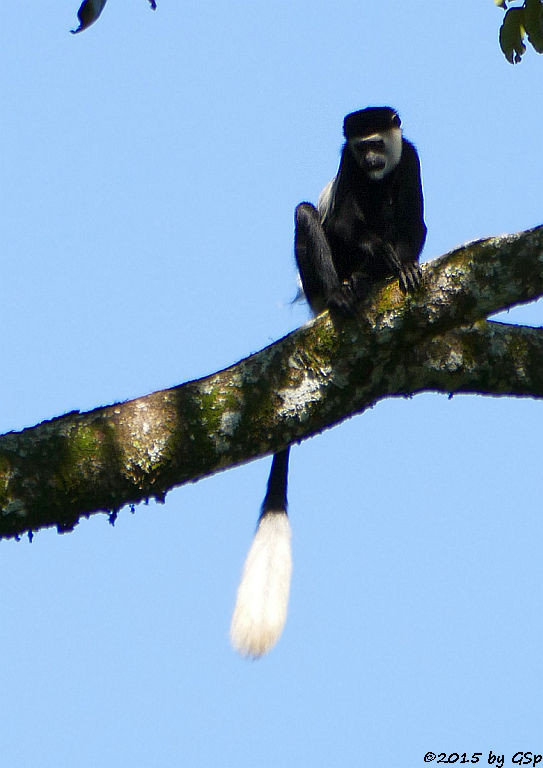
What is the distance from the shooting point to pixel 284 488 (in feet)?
12.5

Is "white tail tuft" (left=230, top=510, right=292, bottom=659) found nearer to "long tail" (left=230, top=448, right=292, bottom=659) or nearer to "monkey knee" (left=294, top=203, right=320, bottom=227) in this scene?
"long tail" (left=230, top=448, right=292, bottom=659)

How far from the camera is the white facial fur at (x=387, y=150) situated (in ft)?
13.8

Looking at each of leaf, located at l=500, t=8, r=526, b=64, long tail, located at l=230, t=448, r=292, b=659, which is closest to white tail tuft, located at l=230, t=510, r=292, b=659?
long tail, located at l=230, t=448, r=292, b=659

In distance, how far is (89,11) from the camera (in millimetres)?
1691

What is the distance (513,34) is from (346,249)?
1579 millimetres

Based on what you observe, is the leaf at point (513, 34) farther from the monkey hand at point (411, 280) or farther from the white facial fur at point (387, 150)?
the white facial fur at point (387, 150)

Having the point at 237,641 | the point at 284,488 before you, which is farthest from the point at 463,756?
the point at 284,488

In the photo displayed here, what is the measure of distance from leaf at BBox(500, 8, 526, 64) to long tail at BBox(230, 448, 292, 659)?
1884 mm

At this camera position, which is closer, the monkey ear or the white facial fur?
the monkey ear

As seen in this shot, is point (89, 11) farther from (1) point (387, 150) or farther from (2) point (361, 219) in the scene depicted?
(1) point (387, 150)

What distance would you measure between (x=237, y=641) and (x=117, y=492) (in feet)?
3.74

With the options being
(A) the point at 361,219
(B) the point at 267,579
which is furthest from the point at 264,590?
(A) the point at 361,219

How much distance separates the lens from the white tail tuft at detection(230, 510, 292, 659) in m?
3.09

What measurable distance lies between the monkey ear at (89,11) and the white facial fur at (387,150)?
264cm
